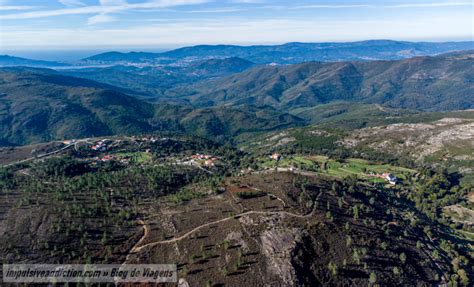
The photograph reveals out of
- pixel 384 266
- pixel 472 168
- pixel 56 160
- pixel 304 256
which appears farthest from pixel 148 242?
pixel 472 168

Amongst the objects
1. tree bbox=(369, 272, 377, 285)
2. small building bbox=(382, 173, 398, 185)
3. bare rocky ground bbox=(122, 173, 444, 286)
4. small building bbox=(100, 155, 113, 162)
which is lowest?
small building bbox=(382, 173, 398, 185)

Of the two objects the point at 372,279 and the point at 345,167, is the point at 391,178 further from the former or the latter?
the point at 372,279

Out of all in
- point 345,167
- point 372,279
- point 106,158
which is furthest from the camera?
point 106,158

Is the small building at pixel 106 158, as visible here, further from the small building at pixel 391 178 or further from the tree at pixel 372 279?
the small building at pixel 391 178

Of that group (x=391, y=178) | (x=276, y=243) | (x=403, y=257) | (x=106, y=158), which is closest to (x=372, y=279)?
(x=403, y=257)

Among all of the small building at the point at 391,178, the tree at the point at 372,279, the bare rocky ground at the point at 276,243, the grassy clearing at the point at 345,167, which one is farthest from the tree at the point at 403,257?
the small building at the point at 391,178

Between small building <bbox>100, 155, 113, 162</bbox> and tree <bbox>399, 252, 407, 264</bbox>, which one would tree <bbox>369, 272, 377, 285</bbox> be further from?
small building <bbox>100, 155, 113, 162</bbox>

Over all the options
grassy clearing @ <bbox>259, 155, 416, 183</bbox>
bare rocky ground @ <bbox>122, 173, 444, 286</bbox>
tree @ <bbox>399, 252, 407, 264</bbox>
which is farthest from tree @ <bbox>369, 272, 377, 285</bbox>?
grassy clearing @ <bbox>259, 155, 416, 183</bbox>

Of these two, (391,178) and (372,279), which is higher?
(372,279)

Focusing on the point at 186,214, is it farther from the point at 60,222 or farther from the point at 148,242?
the point at 60,222

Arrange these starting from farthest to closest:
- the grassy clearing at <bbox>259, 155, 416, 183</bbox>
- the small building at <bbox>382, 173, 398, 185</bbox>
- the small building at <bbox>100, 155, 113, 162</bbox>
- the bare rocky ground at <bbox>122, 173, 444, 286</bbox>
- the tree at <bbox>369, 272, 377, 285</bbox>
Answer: the small building at <bbox>100, 155, 113, 162</bbox> → the grassy clearing at <bbox>259, 155, 416, 183</bbox> → the small building at <bbox>382, 173, 398, 185</bbox> → the tree at <bbox>369, 272, 377, 285</bbox> → the bare rocky ground at <bbox>122, 173, 444, 286</bbox>

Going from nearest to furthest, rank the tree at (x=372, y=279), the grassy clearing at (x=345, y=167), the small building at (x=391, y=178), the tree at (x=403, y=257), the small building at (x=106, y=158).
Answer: the tree at (x=372, y=279) < the tree at (x=403, y=257) < the small building at (x=391, y=178) < the grassy clearing at (x=345, y=167) < the small building at (x=106, y=158)
